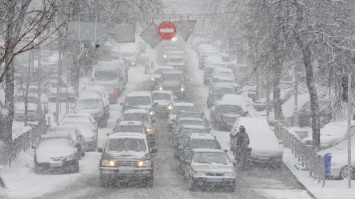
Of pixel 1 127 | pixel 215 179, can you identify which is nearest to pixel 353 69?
pixel 215 179

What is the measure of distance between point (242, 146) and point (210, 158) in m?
4.61

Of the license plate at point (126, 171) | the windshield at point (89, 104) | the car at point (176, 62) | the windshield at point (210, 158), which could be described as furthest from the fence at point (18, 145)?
the car at point (176, 62)

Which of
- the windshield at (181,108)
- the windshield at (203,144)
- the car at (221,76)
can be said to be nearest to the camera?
the windshield at (203,144)

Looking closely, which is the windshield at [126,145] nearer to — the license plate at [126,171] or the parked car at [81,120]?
the license plate at [126,171]

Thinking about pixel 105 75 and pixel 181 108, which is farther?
pixel 105 75

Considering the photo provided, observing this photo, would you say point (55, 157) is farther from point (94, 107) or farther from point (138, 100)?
point (138, 100)

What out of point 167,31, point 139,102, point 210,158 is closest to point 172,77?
point 139,102

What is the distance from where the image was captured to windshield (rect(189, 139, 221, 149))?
97.3ft

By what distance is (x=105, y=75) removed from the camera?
187ft

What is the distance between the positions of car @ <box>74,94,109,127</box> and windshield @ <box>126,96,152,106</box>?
1437 millimetres

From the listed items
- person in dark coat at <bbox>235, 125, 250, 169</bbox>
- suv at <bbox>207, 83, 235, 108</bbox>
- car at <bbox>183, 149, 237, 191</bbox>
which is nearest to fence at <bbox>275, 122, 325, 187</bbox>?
person in dark coat at <bbox>235, 125, 250, 169</bbox>

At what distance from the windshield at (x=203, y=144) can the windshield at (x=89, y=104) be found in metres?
16.4

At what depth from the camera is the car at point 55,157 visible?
94.6 feet

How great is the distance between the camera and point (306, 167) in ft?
101
